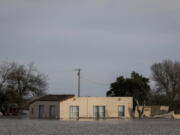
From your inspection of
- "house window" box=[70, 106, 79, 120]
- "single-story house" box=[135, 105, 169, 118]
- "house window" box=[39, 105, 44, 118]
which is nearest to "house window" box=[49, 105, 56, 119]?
"house window" box=[39, 105, 44, 118]

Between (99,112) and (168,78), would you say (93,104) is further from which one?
(168,78)

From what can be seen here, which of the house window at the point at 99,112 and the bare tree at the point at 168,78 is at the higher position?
the bare tree at the point at 168,78

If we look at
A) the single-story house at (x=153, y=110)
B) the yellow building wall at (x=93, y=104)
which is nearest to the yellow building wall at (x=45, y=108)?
the yellow building wall at (x=93, y=104)

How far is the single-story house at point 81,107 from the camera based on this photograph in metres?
67.4

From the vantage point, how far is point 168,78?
97.1 metres

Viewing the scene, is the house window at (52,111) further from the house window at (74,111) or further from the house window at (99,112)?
the house window at (99,112)

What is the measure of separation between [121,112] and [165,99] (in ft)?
85.6

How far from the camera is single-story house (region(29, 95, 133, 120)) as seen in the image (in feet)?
221

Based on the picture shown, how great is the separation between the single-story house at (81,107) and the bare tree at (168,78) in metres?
25.1

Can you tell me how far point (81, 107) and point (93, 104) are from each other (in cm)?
191

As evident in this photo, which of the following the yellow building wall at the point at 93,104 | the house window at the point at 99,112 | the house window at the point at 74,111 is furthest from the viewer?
the house window at the point at 99,112

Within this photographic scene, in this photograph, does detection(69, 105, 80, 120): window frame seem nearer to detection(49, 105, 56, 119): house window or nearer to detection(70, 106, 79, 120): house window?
detection(70, 106, 79, 120): house window

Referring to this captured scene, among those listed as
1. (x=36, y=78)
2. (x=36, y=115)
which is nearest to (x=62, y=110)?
(x=36, y=115)

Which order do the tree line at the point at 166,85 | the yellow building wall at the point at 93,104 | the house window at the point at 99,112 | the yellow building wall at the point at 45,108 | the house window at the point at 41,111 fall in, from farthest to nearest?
1. the tree line at the point at 166,85
2. the house window at the point at 99,112
3. the house window at the point at 41,111
4. the yellow building wall at the point at 93,104
5. the yellow building wall at the point at 45,108
